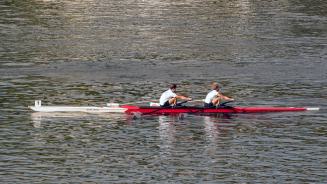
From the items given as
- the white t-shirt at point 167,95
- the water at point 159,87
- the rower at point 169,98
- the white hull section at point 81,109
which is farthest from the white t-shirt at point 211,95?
the white hull section at point 81,109

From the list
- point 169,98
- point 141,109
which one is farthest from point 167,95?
point 141,109

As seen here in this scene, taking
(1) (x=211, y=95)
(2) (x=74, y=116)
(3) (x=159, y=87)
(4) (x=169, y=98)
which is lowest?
(2) (x=74, y=116)

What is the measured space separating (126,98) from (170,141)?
15754 mm

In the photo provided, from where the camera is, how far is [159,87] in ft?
284

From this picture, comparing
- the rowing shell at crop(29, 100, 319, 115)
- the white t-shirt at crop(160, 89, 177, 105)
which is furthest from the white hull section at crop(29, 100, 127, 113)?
the white t-shirt at crop(160, 89, 177, 105)

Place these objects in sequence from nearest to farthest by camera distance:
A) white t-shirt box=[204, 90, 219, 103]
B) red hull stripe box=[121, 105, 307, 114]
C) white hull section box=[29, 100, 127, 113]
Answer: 1. white t-shirt box=[204, 90, 219, 103]
2. red hull stripe box=[121, 105, 307, 114]
3. white hull section box=[29, 100, 127, 113]

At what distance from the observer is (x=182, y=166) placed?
5916 centimetres

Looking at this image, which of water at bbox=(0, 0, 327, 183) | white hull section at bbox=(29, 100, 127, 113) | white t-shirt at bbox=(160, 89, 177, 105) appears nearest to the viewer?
water at bbox=(0, 0, 327, 183)

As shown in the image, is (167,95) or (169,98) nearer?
(167,95)

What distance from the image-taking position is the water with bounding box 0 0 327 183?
194 feet

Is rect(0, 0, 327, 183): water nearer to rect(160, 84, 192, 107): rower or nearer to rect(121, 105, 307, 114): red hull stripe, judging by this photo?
rect(121, 105, 307, 114): red hull stripe

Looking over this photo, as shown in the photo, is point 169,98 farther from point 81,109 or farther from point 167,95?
point 81,109

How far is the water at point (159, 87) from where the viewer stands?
59.1 m

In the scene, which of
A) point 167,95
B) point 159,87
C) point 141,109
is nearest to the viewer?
point 167,95
